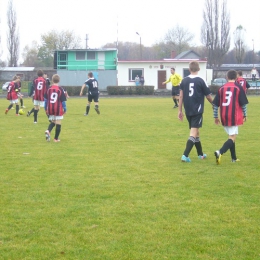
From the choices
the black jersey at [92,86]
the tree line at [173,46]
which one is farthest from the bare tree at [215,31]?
the black jersey at [92,86]

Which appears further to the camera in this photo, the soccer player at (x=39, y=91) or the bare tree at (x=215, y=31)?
the bare tree at (x=215, y=31)

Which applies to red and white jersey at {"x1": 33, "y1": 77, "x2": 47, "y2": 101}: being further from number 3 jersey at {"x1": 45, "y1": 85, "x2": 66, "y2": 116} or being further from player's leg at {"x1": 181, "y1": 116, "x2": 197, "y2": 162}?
player's leg at {"x1": 181, "y1": 116, "x2": 197, "y2": 162}

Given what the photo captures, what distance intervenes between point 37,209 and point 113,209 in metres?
0.89

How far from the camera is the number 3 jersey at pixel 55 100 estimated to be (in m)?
12.3

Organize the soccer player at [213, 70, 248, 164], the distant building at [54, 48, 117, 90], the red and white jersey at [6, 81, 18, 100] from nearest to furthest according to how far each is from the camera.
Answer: the soccer player at [213, 70, 248, 164] → the red and white jersey at [6, 81, 18, 100] → the distant building at [54, 48, 117, 90]

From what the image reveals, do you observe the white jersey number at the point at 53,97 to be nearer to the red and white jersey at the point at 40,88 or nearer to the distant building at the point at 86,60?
the red and white jersey at the point at 40,88

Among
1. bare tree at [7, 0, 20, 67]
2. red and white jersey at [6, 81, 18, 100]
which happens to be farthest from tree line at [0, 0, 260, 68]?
red and white jersey at [6, 81, 18, 100]

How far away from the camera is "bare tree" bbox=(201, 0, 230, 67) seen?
62.6 metres

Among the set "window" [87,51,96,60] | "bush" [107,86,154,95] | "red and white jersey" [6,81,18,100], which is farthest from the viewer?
"window" [87,51,96,60]

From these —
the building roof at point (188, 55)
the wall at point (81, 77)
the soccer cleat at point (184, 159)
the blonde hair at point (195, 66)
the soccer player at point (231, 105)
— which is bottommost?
the soccer cleat at point (184, 159)

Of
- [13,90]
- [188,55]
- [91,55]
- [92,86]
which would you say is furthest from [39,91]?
[188,55]

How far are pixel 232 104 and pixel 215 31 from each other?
55.8 metres

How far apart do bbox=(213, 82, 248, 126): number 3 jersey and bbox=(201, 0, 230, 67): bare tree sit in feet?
182

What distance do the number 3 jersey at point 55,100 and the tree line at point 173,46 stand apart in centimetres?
5191
